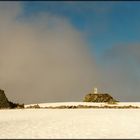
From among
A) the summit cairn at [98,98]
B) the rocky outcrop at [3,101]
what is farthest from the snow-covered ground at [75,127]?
the summit cairn at [98,98]

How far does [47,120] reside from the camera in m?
17.7

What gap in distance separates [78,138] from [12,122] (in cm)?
546

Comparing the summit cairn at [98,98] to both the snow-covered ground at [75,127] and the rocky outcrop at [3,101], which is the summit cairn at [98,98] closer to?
the rocky outcrop at [3,101]

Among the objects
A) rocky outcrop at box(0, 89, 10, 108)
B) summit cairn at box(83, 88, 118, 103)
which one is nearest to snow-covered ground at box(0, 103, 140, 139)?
rocky outcrop at box(0, 89, 10, 108)

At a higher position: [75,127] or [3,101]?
[3,101]

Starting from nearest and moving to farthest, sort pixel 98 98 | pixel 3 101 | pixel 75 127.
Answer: pixel 75 127 → pixel 3 101 → pixel 98 98

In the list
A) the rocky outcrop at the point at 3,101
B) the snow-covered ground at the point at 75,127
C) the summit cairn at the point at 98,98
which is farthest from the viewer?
the summit cairn at the point at 98,98

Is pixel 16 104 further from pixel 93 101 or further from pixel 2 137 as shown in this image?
pixel 2 137

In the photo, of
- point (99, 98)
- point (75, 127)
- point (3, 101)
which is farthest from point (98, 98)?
point (75, 127)

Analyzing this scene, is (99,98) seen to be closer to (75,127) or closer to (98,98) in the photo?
(98,98)

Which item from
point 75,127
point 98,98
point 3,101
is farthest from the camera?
point 98,98

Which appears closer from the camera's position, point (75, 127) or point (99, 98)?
point (75, 127)

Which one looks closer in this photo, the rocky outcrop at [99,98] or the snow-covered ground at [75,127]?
the snow-covered ground at [75,127]

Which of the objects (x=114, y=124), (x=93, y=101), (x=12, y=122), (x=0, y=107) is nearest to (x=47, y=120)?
(x=12, y=122)
